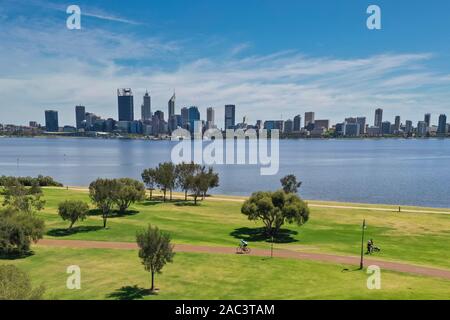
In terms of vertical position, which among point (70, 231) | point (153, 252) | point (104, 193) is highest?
point (104, 193)

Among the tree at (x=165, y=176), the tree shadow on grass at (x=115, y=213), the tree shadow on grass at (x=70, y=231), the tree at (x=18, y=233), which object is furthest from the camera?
the tree at (x=165, y=176)

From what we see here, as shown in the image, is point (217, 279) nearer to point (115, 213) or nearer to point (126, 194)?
point (126, 194)

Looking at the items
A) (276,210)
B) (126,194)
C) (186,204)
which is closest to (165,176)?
(186,204)

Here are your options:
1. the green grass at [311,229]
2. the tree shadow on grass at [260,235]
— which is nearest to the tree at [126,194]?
the green grass at [311,229]

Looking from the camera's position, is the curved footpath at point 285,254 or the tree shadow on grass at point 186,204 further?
the tree shadow on grass at point 186,204

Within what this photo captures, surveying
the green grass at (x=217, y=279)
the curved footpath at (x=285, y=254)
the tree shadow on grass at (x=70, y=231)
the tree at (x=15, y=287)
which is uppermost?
the tree at (x=15, y=287)

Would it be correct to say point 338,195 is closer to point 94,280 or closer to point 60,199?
point 60,199

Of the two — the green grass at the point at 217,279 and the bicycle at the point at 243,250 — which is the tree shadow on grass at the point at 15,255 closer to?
the green grass at the point at 217,279
